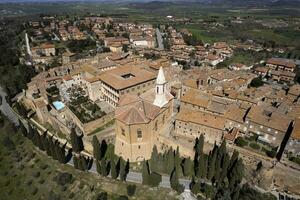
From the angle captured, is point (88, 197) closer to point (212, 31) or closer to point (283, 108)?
point (283, 108)

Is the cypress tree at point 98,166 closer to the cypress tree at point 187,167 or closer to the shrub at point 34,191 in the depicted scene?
the shrub at point 34,191

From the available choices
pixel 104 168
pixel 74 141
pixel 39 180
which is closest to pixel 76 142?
pixel 74 141

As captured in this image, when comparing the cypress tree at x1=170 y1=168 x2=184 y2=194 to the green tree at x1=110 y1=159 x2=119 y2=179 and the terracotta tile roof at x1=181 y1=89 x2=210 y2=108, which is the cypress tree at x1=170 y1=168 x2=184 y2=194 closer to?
the green tree at x1=110 y1=159 x2=119 y2=179

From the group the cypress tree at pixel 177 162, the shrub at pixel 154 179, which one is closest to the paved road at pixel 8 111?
the shrub at pixel 154 179

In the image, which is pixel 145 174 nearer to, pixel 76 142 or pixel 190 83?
pixel 76 142

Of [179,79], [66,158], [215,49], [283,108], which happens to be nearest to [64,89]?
[66,158]

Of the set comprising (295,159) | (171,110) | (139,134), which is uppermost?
(139,134)

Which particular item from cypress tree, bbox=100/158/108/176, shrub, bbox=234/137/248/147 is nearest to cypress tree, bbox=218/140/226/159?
shrub, bbox=234/137/248/147
